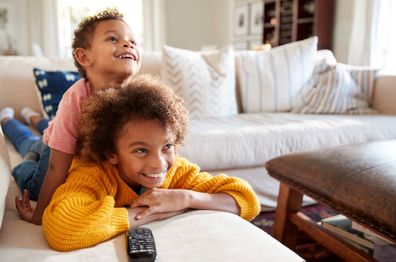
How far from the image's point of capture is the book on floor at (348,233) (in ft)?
4.24

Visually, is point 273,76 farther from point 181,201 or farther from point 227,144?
point 181,201

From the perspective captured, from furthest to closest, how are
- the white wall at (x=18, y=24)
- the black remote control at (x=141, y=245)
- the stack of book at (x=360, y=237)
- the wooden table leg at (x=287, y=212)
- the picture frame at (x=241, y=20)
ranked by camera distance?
1. the white wall at (x=18, y=24)
2. the picture frame at (x=241, y=20)
3. the wooden table leg at (x=287, y=212)
4. the stack of book at (x=360, y=237)
5. the black remote control at (x=141, y=245)

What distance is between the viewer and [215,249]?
70cm

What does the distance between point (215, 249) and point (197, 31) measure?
5.75 meters

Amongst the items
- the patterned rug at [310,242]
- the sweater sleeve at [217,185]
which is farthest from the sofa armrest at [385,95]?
the sweater sleeve at [217,185]

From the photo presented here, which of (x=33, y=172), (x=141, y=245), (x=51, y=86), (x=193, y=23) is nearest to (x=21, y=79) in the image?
(x=51, y=86)

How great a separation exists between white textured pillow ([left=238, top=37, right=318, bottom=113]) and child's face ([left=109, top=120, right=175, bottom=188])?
1653mm

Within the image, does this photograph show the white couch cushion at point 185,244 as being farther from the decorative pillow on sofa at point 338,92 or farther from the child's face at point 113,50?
the decorative pillow on sofa at point 338,92

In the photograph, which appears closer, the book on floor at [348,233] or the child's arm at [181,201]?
the child's arm at [181,201]

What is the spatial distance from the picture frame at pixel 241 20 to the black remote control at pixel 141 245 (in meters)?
4.71

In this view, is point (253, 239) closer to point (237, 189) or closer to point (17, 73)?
point (237, 189)

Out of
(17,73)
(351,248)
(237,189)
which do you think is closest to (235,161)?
(351,248)

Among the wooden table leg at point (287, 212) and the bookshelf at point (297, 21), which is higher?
the bookshelf at point (297, 21)

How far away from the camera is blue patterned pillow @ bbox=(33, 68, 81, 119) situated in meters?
1.93
